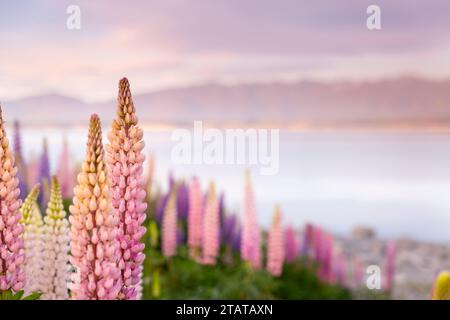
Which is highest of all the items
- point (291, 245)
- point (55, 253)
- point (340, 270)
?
point (55, 253)

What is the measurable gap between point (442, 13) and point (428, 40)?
0.18 meters

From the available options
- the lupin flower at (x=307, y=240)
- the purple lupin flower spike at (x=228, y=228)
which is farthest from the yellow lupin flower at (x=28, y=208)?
the lupin flower at (x=307, y=240)

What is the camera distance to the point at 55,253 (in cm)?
284

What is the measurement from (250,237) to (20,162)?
4.98 ft

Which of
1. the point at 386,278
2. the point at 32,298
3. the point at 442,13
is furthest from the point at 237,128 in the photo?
the point at 386,278

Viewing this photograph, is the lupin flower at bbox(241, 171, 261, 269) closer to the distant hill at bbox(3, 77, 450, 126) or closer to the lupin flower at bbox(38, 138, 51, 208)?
the distant hill at bbox(3, 77, 450, 126)

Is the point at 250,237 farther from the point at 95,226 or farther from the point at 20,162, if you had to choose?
the point at 95,226

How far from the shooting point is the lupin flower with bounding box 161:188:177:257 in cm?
488

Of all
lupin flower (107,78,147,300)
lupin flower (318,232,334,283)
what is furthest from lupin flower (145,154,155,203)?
lupin flower (107,78,147,300)

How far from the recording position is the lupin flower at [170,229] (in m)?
4.88

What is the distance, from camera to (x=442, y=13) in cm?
410

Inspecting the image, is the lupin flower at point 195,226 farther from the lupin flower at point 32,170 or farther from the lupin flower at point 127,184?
the lupin flower at point 127,184

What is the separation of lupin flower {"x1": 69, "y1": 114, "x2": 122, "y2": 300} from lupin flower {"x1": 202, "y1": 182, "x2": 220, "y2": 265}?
8.38ft

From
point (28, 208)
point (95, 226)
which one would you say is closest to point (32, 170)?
point (28, 208)
